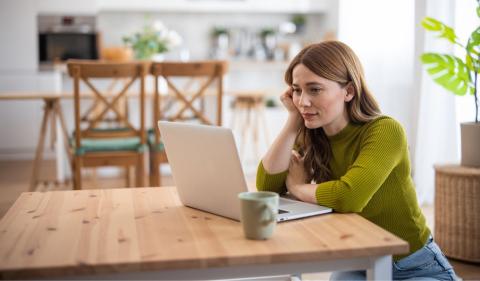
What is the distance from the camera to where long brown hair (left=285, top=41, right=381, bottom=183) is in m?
1.73

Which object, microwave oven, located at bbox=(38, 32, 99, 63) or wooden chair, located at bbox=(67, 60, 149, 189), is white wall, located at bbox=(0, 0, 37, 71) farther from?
wooden chair, located at bbox=(67, 60, 149, 189)

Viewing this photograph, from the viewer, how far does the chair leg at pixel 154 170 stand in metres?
4.11

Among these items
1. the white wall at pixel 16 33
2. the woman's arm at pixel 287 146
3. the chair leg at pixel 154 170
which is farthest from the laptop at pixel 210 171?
the white wall at pixel 16 33

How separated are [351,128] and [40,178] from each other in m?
4.22

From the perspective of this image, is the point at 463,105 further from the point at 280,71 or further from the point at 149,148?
the point at 280,71

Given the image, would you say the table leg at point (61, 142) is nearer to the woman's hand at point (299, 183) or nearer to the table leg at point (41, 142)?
the table leg at point (41, 142)

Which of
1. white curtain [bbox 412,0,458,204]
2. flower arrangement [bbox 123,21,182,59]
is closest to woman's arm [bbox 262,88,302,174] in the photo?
white curtain [bbox 412,0,458,204]

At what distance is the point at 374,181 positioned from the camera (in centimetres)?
163

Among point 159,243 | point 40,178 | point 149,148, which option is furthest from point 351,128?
point 40,178

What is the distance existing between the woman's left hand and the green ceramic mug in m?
0.44

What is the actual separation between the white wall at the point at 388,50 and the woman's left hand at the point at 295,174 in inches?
127

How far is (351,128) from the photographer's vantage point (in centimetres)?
182

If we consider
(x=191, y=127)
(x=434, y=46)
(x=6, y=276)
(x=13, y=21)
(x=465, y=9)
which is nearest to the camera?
(x=6, y=276)

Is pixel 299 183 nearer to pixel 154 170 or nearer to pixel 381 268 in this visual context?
pixel 381 268
